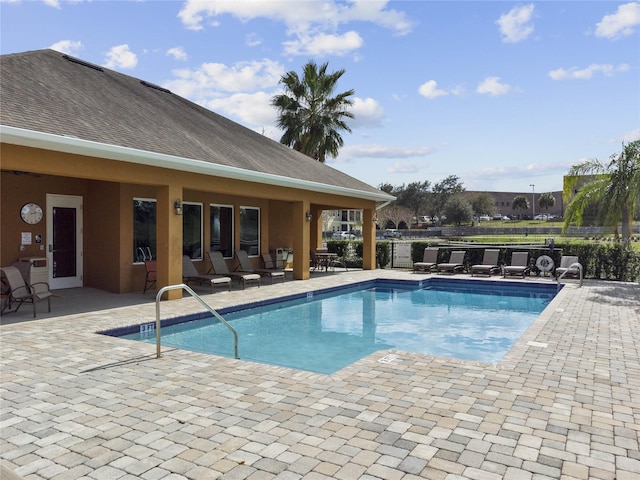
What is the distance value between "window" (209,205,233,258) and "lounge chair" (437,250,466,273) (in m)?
8.27

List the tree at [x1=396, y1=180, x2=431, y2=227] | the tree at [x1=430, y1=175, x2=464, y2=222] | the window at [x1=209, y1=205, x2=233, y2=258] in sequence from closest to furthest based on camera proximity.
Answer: the window at [x1=209, y1=205, x2=233, y2=258]
the tree at [x1=430, y1=175, x2=464, y2=222]
the tree at [x1=396, y1=180, x2=431, y2=227]

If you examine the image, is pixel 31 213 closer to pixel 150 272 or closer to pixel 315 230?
pixel 150 272

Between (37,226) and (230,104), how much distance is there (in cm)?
1304

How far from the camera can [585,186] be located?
1844 centimetres

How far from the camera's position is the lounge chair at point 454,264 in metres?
18.8

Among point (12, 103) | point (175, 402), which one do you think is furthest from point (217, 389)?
point (12, 103)

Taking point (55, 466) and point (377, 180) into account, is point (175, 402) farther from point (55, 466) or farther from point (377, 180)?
point (377, 180)

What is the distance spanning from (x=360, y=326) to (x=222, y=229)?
7.64 meters

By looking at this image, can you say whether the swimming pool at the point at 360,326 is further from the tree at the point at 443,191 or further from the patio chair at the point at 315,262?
the tree at the point at 443,191

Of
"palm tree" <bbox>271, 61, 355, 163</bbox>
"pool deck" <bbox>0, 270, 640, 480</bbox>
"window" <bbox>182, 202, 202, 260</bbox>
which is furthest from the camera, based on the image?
"palm tree" <bbox>271, 61, 355, 163</bbox>

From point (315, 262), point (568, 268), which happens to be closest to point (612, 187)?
point (568, 268)

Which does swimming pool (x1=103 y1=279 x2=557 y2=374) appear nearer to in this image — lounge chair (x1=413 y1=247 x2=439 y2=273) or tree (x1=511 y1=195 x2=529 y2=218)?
lounge chair (x1=413 y1=247 x2=439 y2=273)

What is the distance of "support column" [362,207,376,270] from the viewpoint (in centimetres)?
2053

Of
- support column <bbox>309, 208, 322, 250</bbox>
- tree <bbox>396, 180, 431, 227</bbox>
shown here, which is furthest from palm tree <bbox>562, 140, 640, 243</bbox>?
tree <bbox>396, 180, 431, 227</bbox>
